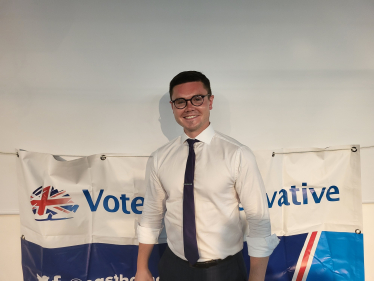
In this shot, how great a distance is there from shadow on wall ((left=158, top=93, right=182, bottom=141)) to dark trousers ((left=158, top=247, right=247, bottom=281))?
2.29ft

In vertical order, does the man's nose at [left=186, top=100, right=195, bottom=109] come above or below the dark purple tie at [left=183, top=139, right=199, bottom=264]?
above

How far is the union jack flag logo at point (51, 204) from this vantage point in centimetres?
146

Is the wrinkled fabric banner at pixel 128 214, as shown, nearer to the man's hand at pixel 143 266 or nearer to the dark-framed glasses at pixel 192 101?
→ the man's hand at pixel 143 266

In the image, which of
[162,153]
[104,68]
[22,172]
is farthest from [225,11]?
[22,172]

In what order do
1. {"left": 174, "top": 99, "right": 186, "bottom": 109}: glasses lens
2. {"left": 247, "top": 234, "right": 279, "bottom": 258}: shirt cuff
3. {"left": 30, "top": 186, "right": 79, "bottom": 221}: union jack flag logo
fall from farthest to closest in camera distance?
{"left": 30, "top": 186, "right": 79, "bottom": 221}: union jack flag logo < {"left": 174, "top": 99, "right": 186, "bottom": 109}: glasses lens < {"left": 247, "top": 234, "right": 279, "bottom": 258}: shirt cuff

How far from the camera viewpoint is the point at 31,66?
147 centimetres

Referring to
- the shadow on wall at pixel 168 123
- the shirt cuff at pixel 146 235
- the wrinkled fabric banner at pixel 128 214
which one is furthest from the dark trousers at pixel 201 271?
the shadow on wall at pixel 168 123

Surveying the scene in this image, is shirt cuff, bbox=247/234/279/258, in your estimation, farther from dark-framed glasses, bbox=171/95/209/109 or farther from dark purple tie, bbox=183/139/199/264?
dark-framed glasses, bbox=171/95/209/109

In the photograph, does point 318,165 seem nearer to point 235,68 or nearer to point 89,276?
point 235,68

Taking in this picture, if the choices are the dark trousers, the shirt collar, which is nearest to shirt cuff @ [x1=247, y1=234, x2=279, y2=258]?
the dark trousers

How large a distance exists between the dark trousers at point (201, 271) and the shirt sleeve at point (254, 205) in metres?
0.14

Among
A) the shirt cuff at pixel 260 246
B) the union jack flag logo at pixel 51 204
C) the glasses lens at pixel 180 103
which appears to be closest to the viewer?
the shirt cuff at pixel 260 246

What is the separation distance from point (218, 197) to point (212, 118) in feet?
2.03

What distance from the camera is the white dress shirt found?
0.98m
